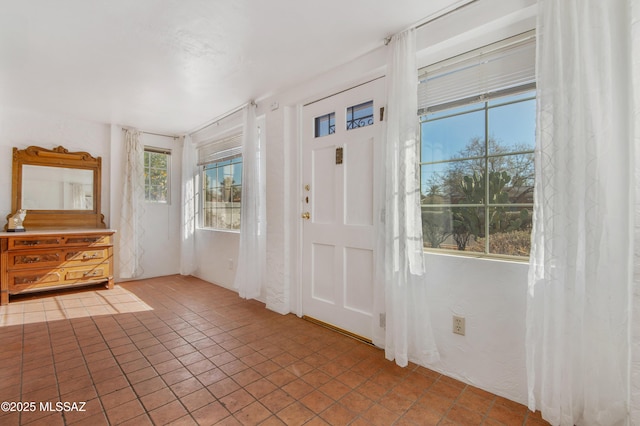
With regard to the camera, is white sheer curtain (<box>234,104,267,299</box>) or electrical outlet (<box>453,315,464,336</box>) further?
white sheer curtain (<box>234,104,267,299</box>)

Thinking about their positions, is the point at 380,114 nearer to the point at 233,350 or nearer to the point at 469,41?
the point at 469,41

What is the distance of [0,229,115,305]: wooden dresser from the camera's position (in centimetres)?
360

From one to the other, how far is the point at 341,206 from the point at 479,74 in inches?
56.6

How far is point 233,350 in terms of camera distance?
243 cm

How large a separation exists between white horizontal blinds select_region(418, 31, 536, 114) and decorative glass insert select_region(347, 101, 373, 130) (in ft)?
1.48

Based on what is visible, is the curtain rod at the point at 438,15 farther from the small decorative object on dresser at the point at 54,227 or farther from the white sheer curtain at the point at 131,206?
the small decorative object on dresser at the point at 54,227

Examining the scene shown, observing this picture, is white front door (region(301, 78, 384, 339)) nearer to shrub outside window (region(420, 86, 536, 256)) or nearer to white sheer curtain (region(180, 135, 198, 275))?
shrub outside window (region(420, 86, 536, 256))

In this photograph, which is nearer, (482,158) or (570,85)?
(570,85)

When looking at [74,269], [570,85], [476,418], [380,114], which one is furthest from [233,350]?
[74,269]

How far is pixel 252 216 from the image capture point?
360 cm

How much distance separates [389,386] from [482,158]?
1.60m

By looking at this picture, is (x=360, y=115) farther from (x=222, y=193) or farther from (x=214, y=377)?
(x=222, y=193)

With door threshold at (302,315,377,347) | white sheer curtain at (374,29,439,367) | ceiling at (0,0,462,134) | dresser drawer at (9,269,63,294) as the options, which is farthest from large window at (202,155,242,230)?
white sheer curtain at (374,29,439,367)

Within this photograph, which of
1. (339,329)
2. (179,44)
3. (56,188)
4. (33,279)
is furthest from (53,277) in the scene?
(339,329)
